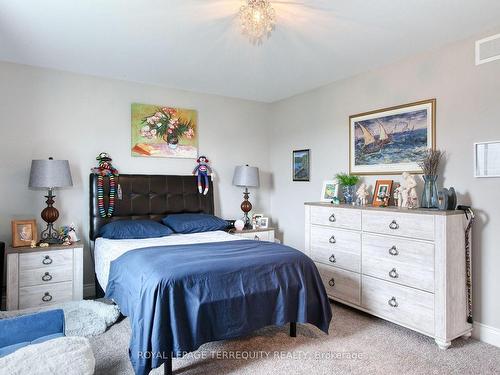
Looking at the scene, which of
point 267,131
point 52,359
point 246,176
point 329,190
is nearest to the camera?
point 52,359

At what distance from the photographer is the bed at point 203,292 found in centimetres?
195

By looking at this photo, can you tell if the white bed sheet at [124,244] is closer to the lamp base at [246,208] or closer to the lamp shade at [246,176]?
the lamp base at [246,208]

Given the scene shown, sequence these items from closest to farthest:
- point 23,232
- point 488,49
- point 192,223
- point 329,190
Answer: point 488,49 < point 23,232 < point 192,223 < point 329,190

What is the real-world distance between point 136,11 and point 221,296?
2037 mm

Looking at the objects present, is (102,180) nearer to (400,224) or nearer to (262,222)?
(262,222)

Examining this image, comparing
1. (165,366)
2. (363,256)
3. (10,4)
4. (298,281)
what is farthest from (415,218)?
(10,4)

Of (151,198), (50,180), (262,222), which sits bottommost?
(262,222)

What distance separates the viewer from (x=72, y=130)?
11.9 feet

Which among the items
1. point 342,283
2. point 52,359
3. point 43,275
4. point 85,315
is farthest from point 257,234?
point 52,359

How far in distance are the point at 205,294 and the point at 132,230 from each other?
1.63 meters

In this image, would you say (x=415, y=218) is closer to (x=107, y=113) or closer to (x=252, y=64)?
(x=252, y=64)

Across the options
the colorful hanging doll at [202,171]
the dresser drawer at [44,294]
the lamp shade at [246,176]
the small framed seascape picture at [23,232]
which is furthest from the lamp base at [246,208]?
the small framed seascape picture at [23,232]

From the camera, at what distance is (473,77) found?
272 centimetres

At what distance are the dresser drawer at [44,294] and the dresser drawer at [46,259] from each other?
7.1 inches
